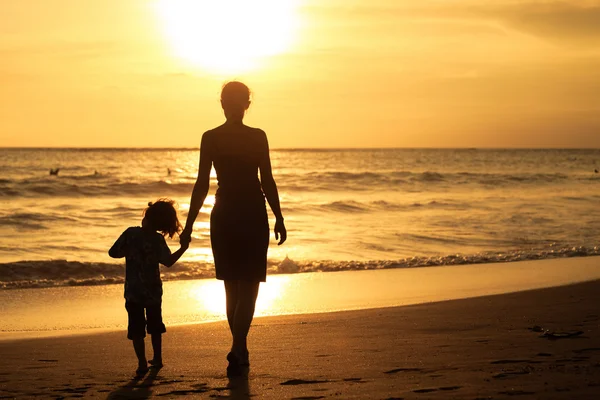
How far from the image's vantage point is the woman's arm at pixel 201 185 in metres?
5.35

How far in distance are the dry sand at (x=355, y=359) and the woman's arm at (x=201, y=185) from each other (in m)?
0.91

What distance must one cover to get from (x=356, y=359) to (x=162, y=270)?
8233 mm

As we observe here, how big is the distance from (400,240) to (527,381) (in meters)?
14.2

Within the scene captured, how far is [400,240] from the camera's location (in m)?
18.6

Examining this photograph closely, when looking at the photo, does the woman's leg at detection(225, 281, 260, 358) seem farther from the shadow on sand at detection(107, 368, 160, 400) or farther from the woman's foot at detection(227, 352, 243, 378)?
the shadow on sand at detection(107, 368, 160, 400)

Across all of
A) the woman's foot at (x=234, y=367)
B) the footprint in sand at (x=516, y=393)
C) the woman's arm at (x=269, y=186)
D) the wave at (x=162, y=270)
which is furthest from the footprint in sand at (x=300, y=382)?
the wave at (x=162, y=270)

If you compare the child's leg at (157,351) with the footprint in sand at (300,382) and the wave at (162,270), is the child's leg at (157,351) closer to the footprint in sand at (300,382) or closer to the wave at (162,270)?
the footprint in sand at (300,382)

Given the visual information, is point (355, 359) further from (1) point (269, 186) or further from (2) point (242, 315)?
(1) point (269, 186)

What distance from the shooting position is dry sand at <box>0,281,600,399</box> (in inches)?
179

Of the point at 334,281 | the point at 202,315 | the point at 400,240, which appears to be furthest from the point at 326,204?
the point at 202,315

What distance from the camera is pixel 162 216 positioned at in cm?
553

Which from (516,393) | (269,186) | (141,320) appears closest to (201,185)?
(269,186)

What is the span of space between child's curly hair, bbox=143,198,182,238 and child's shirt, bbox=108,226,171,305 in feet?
0.25

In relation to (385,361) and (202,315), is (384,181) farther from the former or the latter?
(385,361)
